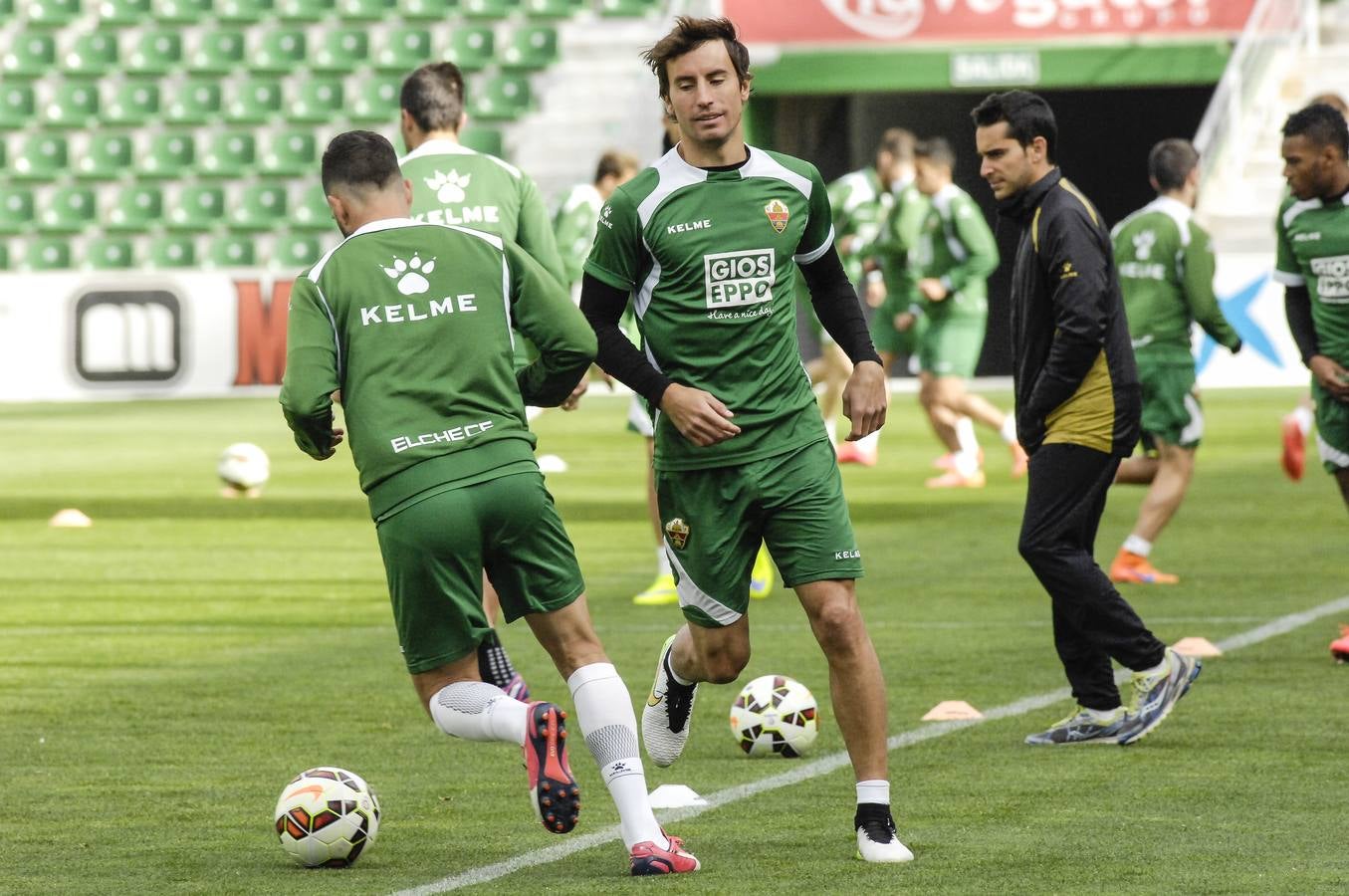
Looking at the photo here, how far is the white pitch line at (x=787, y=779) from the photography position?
5.51 meters

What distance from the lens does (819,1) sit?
27.8 m

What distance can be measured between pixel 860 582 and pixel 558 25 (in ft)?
67.1

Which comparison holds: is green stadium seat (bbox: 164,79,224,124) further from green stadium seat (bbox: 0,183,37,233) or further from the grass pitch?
the grass pitch

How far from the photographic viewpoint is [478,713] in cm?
548

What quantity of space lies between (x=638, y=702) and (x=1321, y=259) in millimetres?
3124

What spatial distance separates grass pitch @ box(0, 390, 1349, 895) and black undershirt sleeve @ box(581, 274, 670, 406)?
3.92 feet

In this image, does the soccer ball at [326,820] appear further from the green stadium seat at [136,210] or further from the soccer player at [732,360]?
the green stadium seat at [136,210]

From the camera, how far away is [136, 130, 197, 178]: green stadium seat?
99.5 ft

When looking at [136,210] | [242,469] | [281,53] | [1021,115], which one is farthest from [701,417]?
[281,53]

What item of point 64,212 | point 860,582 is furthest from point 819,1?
point 860,582

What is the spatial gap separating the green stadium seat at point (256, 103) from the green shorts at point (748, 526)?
2528 centimetres

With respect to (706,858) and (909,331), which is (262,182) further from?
(706,858)

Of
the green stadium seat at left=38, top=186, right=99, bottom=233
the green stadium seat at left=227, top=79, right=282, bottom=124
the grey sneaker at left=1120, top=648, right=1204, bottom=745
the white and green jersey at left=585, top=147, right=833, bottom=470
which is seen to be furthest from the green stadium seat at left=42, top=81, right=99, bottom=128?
the white and green jersey at left=585, top=147, right=833, bottom=470

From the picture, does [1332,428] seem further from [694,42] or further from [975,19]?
[975,19]
